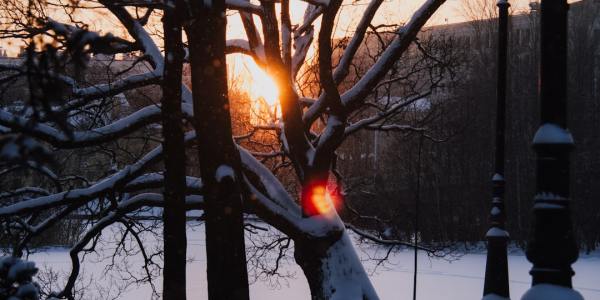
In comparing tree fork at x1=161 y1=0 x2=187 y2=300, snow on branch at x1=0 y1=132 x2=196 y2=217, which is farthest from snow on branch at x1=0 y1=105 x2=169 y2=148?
tree fork at x1=161 y1=0 x2=187 y2=300

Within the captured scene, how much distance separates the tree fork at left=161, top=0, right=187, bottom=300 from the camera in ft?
27.0

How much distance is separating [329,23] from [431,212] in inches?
1073

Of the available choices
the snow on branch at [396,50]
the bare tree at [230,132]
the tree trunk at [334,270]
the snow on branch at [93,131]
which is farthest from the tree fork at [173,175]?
the snow on branch at [396,50]

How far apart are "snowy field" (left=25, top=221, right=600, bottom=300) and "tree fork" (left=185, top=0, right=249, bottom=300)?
21.3ft

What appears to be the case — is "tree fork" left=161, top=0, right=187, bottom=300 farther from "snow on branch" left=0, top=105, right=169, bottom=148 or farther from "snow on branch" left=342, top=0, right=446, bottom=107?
"snow on branch" left=342, top=0, right=446, bottom=107

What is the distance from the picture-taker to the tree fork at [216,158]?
26.2 feet

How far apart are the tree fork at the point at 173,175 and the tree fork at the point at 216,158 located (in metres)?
0.38

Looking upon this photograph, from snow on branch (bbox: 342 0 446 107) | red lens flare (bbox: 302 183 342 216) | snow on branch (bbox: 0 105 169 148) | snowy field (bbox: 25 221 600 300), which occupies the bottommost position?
snowy field (bbox: 25 221 600 300)

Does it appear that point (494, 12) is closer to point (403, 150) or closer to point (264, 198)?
point (403, 150)

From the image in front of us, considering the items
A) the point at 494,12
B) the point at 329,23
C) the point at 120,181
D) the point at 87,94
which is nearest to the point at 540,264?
the point at 329,23

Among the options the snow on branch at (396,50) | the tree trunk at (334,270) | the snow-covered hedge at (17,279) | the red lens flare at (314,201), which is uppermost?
the snow on branch at (396,50)

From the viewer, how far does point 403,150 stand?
36.0 meters

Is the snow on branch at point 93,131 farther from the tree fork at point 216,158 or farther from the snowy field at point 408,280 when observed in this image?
the snowy field at point 408,280

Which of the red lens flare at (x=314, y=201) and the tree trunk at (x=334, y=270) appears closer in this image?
the tree trunk at (x=334, y=270)
